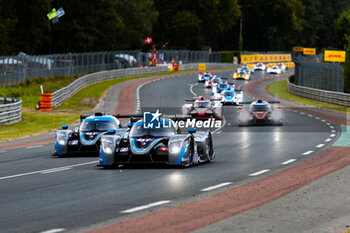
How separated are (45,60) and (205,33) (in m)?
85.8

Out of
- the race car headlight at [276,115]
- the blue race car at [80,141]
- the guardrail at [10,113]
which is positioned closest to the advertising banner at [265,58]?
the guardrail at [10,113]

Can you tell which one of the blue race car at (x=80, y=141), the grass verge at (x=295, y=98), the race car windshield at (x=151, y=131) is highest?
the race car windshield at (x=151, y=131)

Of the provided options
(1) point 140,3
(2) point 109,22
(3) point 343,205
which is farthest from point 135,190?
(1) point 140,3

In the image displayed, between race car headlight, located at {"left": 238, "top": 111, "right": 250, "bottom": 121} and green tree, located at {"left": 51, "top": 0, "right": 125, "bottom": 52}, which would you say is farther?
green tree, located at {"left": 51, "top": 0, "right": 125, "bottom": 52}

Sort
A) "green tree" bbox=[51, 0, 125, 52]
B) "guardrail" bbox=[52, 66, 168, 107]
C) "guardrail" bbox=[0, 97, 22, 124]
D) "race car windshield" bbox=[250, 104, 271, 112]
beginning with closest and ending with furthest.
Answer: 1. "race car windshield" bbox=[250, 104, 271, 112]
2. "guardrail" bbox=[0, 97, 22, 124]
3. "guardrail" bbox=[52, 66, 168, 107]
4. "green tree" bbox=[51, 0, 125, 52]

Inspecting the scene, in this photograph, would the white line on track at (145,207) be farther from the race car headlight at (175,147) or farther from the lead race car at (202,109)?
the lead race car at (202,109)

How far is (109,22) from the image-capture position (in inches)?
3942

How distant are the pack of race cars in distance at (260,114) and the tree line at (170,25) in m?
45.7

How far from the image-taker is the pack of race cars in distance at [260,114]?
3378cm

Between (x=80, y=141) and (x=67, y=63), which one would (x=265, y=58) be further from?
(x=80, y=141)

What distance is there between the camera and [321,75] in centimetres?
5541

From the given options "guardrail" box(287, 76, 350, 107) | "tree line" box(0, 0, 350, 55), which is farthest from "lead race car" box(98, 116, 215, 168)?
"tree line" box(0, 0, 350, 55)

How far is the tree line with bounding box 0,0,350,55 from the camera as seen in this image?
87.4 metres

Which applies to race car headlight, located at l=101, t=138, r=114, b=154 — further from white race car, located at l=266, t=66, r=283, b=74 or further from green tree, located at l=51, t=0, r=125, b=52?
white race car, located at l=266, t=66, r=283, b=74
